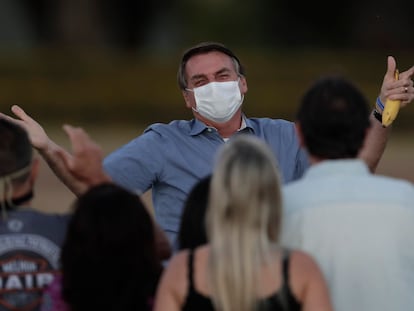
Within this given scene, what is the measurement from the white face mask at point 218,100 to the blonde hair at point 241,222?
2.23m

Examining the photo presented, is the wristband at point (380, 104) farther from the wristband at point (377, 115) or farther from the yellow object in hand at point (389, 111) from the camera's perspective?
the yellow object in hand at point (389, 111)

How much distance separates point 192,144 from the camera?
686 centimetres

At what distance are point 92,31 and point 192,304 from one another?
99.2 ft

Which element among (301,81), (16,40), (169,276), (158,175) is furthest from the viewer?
(16,40)

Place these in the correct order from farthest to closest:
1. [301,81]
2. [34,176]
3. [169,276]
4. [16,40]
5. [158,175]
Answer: [16,40] → [301,81] → [158,175] → [34,176] → [169,276]

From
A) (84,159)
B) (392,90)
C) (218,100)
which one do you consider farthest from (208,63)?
(84,159)

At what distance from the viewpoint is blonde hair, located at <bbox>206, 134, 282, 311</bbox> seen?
4.57 m

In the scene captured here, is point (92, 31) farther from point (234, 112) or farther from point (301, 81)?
point (234, 112)

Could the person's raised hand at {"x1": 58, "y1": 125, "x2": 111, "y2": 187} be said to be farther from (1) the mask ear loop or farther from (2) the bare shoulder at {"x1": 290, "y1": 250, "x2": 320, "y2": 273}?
(2) the bare shoulder at {"x1": 290, "y1": 250, "x2": 320, "y2": 273}

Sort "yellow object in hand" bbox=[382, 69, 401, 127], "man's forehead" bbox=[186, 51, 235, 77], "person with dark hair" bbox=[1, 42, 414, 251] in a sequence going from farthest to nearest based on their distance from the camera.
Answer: "man's forehead" bbox=[186, 51, 235, 77] < "person with dark hair" bbox=[1, 42, 414, 251] < "yellow object in hand" bbox=[382, 69, 401, 127]

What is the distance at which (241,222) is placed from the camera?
4.62m

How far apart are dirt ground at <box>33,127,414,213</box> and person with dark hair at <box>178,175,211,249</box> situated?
11401mm

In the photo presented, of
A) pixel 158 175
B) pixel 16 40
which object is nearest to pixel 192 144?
pixel 158 175

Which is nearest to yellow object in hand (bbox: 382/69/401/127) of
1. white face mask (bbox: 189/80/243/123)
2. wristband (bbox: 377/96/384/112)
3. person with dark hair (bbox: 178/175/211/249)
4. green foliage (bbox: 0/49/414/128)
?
wristband (bbox: 377/96/384/112)
